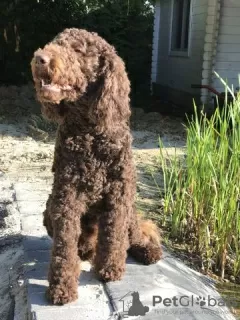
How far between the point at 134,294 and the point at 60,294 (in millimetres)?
368

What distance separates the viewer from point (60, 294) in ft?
7.88

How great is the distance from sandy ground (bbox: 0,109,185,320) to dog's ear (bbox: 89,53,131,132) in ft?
3.54

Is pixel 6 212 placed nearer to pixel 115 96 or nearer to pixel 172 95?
pixel 115 96

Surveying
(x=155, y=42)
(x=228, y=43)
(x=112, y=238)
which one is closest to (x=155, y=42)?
(x=155, y=42)

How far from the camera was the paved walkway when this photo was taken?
7.75ft

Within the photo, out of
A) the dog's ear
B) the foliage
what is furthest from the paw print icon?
the foliage

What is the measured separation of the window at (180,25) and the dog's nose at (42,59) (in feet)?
32.2

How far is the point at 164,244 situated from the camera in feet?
11.8

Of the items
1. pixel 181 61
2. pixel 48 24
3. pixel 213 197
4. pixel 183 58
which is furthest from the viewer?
pixel 48 24

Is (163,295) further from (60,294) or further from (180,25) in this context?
(180,25)

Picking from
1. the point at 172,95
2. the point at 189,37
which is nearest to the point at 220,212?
the point at 189,37

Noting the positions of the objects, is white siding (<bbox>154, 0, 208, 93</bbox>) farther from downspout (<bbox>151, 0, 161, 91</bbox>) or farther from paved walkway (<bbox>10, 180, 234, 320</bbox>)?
paved walkway (<bbox>10, 180, 234, 320</bbox>)

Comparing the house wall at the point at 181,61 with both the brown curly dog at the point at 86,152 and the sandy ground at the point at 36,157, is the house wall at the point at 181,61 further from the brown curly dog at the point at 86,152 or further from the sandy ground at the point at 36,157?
the brown curly dog at the point at 86,152

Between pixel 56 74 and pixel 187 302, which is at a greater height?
pixel 56 74
